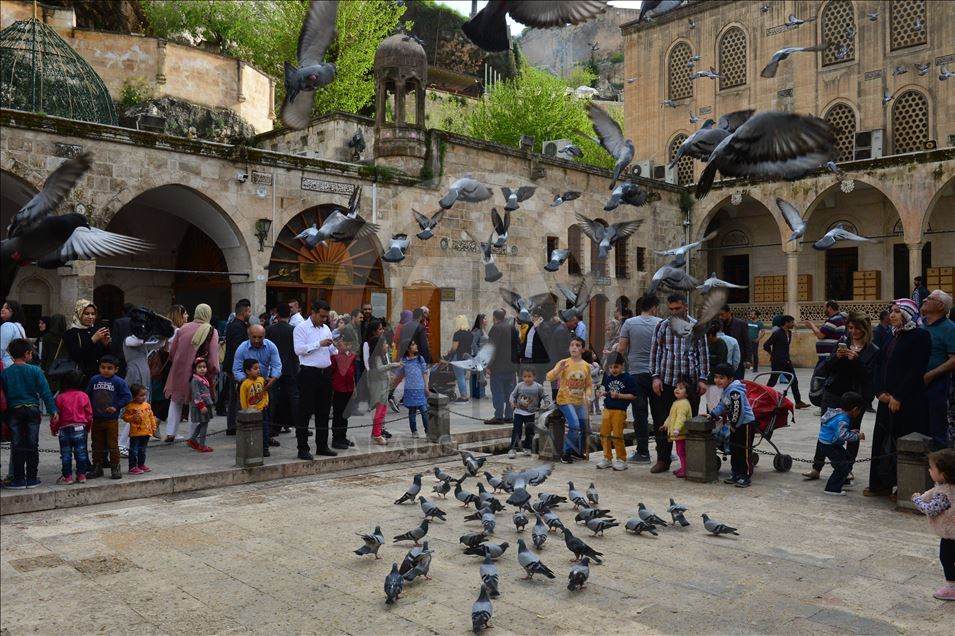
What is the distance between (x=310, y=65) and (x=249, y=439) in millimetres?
4667

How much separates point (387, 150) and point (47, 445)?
11.9m

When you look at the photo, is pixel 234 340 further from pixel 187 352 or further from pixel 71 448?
pixel 71 448

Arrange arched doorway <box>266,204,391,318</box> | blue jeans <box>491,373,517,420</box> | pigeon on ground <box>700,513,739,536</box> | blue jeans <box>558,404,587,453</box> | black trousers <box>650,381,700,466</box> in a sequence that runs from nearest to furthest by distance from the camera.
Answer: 1. pigeon on ground <box>700,513,739,536</box>
2. black trousers <box>650,381,700,466</box>
3. blue jeans <box>558,404,587,453</box>
4. blue jeans <box>491,373,517,420</box>
5. arched doorway <box>266,204,391,318</box>

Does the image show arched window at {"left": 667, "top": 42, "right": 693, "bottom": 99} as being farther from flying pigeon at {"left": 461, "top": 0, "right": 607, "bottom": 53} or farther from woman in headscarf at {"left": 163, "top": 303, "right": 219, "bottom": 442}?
flying pigeon at {"left": 461, "top": 0, "right": 607, "bottom": 53}

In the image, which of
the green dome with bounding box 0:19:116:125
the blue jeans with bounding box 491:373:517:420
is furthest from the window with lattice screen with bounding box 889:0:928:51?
the green dome with bounding box 0:19:116:125

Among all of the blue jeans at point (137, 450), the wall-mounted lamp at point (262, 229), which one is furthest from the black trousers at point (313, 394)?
the wall-mounted lamp at point (262, 229)

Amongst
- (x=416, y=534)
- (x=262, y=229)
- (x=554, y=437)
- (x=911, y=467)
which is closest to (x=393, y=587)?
(x=416, y=534)

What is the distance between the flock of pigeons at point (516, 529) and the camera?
14.8 ft

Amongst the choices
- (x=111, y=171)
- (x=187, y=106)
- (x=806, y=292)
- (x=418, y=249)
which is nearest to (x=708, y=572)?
(x=111, y=171)

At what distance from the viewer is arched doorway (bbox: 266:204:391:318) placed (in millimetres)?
17594

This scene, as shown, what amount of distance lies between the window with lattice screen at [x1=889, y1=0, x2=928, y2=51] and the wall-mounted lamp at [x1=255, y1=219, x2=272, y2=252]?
23.7 m

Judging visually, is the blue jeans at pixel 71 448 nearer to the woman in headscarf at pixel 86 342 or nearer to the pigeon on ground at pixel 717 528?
the woman in headscarf at pixel 86 342

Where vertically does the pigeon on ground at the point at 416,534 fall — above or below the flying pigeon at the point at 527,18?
below

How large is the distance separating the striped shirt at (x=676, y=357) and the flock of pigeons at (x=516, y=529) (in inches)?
77.7
